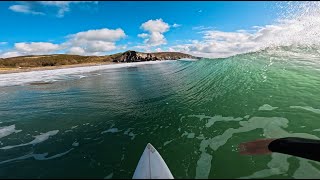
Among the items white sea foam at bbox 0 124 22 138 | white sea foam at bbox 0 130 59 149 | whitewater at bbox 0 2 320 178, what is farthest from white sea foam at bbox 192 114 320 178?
white sea foam at bbox 0 124 22 138

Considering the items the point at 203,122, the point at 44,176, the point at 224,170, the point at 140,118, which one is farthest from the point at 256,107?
the point at 44,176

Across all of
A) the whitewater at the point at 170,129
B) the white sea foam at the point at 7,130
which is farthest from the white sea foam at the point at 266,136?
the white sea foam at the point at 7,130

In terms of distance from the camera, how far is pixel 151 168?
295 inches

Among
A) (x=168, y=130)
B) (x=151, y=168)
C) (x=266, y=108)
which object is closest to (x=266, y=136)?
(x=266, y=108)

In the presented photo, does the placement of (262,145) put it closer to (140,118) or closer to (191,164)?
(191,164)

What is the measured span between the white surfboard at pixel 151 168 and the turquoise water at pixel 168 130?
599mm

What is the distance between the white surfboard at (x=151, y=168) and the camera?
716 centimetres

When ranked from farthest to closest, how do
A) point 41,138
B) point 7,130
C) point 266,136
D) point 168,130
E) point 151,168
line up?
point 7,130 → point 168,130 → point 41,138 → point 266,136 → point 151,168

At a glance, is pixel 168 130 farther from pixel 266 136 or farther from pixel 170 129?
pixel 266 136

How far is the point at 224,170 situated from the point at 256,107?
7559mm

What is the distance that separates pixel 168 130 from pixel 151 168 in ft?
14.7

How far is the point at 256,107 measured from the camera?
14.7m

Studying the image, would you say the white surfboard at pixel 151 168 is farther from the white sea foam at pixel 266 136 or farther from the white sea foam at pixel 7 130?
the white sea foam at pixel 7 130

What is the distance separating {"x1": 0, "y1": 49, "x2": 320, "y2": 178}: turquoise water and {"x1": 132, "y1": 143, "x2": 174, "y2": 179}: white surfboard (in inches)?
23.6
